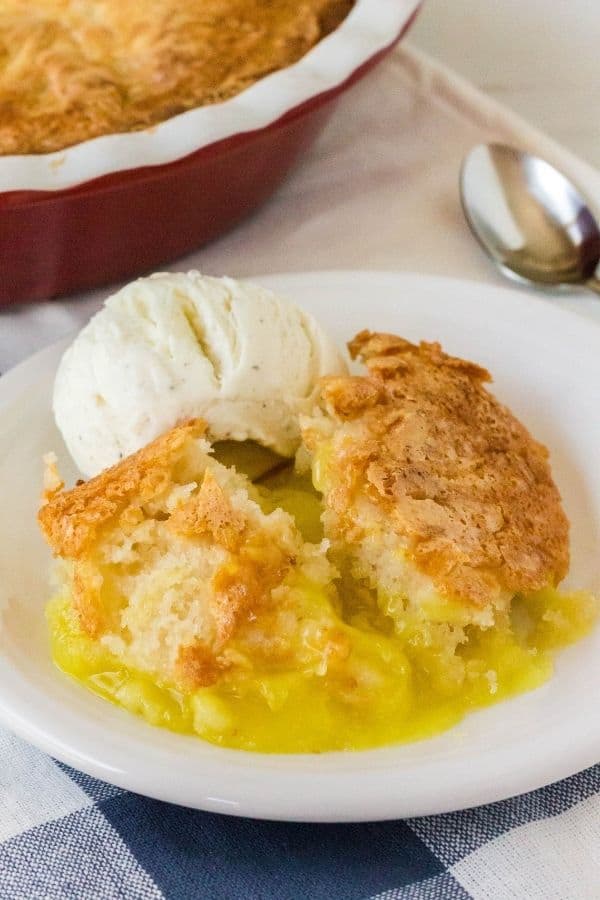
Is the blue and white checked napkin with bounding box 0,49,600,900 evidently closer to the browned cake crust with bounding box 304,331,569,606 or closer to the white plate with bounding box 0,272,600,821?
the white plate with bounding box 0,272,600,821

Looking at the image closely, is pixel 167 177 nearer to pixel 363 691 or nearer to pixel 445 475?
pixel 445 475

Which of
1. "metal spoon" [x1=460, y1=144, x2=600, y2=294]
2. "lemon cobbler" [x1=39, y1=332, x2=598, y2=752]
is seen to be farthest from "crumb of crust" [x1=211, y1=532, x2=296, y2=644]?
"metal spoon" [x1=460, y1=144, x2=600, y2=294]

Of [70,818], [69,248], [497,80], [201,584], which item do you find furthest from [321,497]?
[497,80]

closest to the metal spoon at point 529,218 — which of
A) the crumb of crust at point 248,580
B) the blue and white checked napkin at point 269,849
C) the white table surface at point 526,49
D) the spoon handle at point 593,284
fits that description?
the spoon handle at point 593,284

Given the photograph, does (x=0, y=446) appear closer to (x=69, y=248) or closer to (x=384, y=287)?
(x=69, y=248)

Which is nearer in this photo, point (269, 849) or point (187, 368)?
point (269, 849)

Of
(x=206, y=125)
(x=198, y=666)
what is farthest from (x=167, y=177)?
(x=198, y=666)
